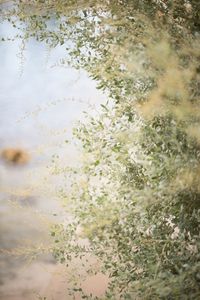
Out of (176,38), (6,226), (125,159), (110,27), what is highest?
(176,38)

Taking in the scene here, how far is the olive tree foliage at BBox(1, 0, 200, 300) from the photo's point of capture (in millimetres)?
2938

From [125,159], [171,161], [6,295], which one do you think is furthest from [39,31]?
[6,295]

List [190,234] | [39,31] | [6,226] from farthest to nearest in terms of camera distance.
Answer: [6,226] < [39,31] < [190,234]

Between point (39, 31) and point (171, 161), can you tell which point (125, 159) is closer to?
point (171, 161)

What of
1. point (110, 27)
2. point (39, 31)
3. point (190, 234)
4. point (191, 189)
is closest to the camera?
point (191, 189)

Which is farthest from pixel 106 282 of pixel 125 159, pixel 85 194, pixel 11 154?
pixel 11 154

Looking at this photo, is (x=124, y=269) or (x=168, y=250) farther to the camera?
A: (x=124, y=269)

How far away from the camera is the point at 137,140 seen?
3543 mm

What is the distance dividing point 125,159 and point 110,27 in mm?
1133

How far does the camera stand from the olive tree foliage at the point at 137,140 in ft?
9.64

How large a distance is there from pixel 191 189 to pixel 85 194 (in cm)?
115

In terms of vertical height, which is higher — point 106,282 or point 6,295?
point 106,282

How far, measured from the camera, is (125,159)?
3.76 m

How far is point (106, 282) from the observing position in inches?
162
